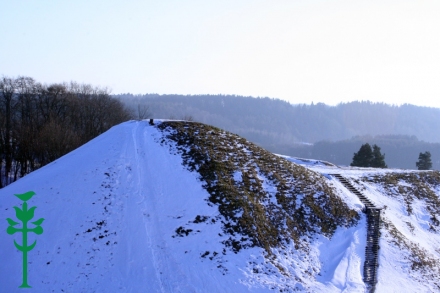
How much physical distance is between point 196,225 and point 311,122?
145457mm

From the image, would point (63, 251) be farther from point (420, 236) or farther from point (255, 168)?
point (420, 236)

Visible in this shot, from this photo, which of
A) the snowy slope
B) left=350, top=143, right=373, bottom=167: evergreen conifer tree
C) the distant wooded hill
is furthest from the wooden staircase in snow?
the distant wooded hill

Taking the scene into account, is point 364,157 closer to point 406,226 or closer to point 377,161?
point 377,161

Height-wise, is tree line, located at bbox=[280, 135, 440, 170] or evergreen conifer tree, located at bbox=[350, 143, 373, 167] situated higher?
evergreen conifer tree, located at bbox=[350, 143, 373, 167]

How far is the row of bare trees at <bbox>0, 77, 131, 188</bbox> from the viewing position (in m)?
Answer: 29.3

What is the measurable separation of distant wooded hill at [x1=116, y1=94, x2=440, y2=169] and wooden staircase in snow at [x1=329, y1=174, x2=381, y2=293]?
263 feet

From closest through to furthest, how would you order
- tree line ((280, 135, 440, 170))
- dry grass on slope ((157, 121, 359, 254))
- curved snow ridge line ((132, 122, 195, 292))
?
curved snow ridge line ((132, 122, 195, 292)) → dry grass on slope ((157, 121, 359, 254)) → tree line ((280, 135, 440, 170))

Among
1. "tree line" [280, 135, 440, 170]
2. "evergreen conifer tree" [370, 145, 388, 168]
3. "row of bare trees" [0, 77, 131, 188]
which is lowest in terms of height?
"tree line" [280, 135, 440, 170]

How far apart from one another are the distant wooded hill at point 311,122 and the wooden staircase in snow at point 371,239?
263 feet

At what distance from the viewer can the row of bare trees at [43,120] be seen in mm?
29344

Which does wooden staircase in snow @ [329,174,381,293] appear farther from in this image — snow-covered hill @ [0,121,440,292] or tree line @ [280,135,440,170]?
tree line @ [280,135,440,170]

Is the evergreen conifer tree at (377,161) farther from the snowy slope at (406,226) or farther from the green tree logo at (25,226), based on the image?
the green tree logo at (25,226)

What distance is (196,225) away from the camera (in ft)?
48.9

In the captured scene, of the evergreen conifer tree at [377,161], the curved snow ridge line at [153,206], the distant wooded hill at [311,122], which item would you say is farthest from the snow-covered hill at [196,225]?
the distant wooded hill at [311,122]
